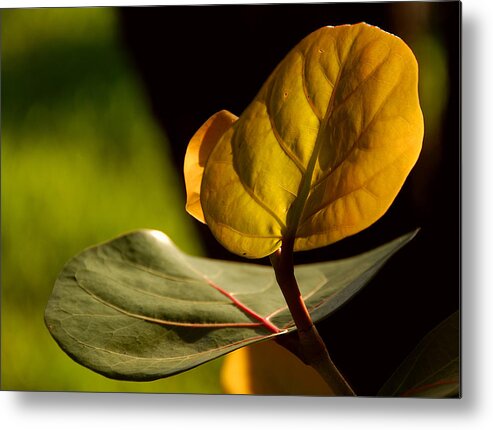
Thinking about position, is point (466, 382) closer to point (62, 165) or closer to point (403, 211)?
point (403, 211)

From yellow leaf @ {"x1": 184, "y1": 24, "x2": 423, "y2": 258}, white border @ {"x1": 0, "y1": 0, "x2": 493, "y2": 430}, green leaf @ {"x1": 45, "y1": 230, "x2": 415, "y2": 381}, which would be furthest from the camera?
white border @ {"x1": 0, "y1": 0, "x2": 493, "y2": 430}

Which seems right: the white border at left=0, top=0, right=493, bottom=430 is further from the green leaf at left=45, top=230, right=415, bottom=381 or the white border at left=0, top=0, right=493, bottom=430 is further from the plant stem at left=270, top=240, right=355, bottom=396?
the plant stem at left=270, top=240, right=355, bottom=396

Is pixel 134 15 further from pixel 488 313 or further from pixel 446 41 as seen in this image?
pixel 488 313

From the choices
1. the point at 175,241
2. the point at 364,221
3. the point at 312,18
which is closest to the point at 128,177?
the point at 175,241

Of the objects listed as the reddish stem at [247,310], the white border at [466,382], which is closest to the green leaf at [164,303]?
the reddish stem at [247,310]

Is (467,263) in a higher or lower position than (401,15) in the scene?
lower

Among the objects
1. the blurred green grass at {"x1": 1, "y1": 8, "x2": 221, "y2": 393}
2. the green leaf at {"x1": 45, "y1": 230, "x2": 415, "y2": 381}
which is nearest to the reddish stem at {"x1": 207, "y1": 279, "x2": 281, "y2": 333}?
the green leaf at {"x1": 45, "y1": 230, "x2": 415, "y2": 381}

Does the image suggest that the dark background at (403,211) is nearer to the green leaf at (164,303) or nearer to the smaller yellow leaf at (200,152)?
the green leaf at (164,303)
